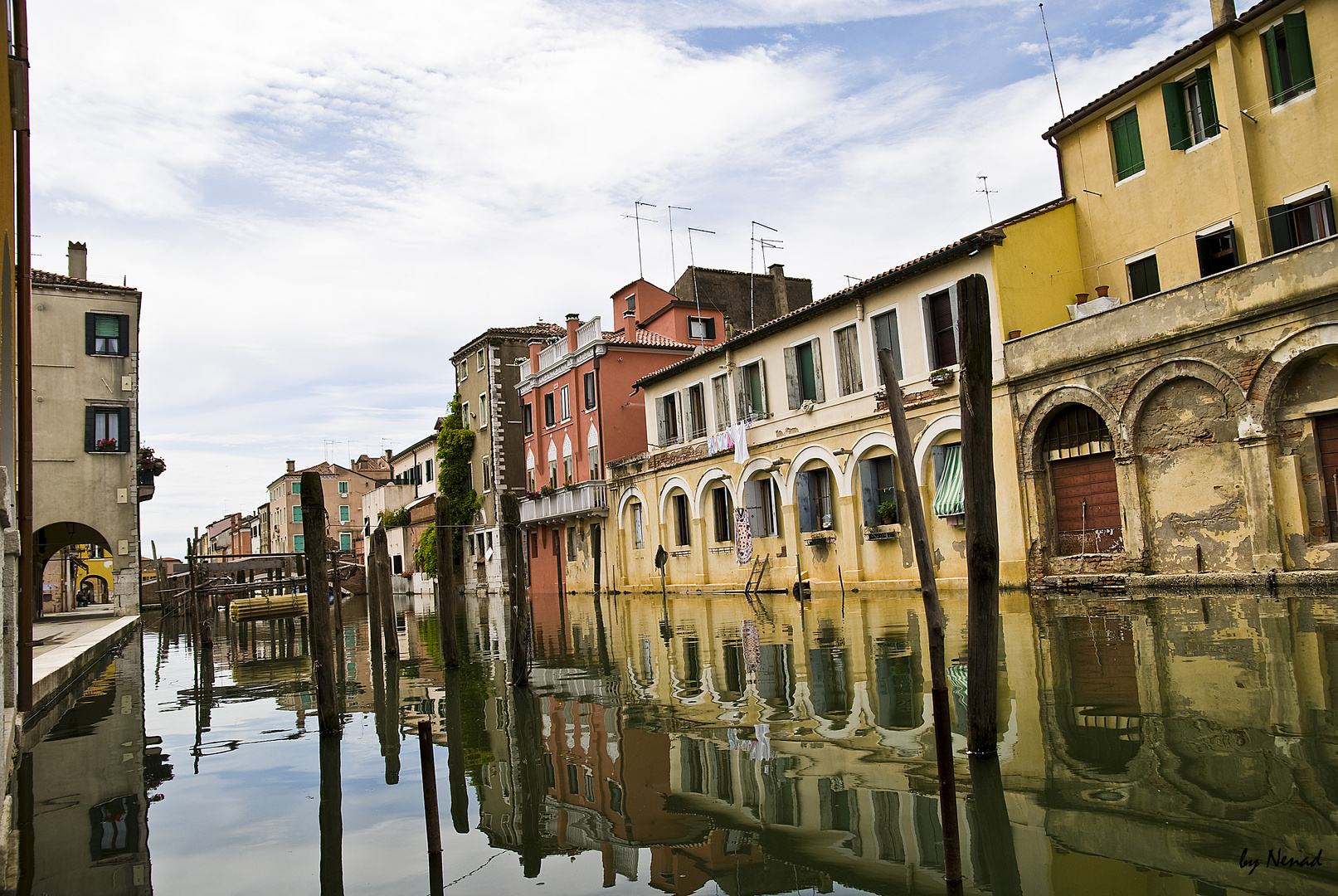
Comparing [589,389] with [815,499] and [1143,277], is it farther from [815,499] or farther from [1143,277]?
[1143,277]

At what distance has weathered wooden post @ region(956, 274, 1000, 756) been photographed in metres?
6.12

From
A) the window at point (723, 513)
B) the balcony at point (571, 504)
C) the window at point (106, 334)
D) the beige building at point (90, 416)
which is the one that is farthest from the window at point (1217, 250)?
the window at point (106, 334)

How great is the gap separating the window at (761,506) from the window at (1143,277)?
993 centimetres

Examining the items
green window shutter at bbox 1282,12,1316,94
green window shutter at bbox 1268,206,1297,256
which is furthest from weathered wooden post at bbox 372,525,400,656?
green window shutter at bbox 1282,12,1316,94

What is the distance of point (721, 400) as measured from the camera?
93.4 feet

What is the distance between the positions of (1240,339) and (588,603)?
65.1 feet

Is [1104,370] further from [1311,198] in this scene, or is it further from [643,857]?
[643,857]

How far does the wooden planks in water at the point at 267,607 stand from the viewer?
102ft

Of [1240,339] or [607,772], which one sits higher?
[1240,339]

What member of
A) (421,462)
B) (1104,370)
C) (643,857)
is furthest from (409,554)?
(643,857)

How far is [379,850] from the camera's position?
610cm

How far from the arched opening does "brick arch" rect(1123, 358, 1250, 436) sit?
0.74 meters

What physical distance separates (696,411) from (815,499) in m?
6.57

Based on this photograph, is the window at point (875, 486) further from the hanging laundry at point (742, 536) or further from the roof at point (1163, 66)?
the roof at point (1163, 66)
